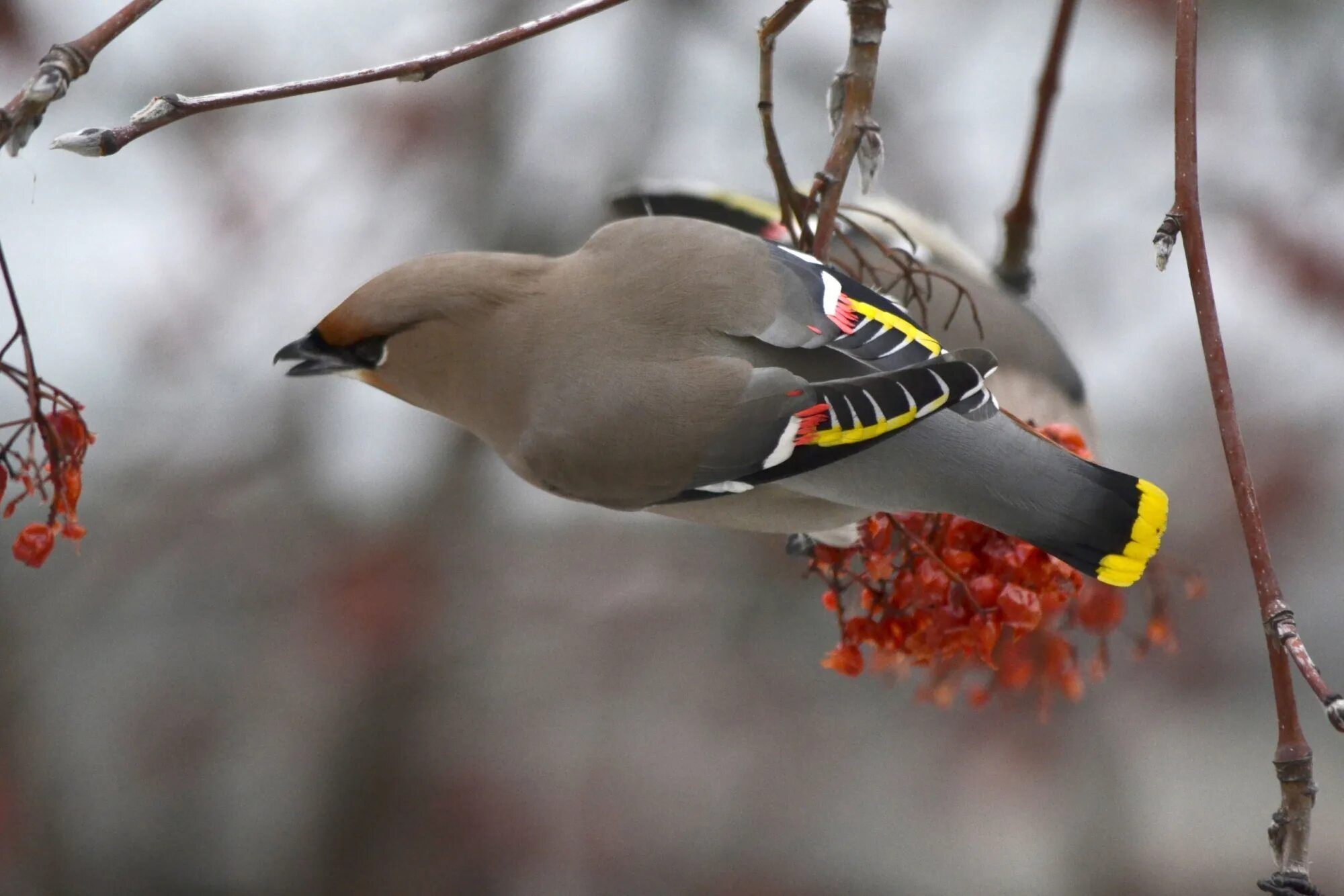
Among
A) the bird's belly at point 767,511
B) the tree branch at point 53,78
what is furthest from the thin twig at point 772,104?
the tree branch at point 53,78

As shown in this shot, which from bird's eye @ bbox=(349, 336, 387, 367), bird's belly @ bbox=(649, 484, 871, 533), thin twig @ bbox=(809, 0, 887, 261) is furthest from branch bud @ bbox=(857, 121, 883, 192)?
bird's eye @ bbox=(349, 336, 387, 367)

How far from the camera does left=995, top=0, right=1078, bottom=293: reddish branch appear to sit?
2.17 meters

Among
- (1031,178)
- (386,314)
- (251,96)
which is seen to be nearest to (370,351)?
(386,314)

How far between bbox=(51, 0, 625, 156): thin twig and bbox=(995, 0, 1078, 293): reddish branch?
108cm

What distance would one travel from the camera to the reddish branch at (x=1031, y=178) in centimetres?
217

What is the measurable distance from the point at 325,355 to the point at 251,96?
1.69 feet

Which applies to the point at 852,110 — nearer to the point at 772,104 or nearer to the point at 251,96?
the point at 772,104

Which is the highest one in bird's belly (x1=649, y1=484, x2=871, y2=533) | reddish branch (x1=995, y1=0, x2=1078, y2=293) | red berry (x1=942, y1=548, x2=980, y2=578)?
reddish branch (x1=995, y1=0, x2=1078, y2=293)

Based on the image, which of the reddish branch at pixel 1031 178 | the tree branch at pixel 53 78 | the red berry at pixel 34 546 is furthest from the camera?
the reddish branch at pixel 1031 178

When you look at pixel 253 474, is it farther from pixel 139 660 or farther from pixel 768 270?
pixel 768 270

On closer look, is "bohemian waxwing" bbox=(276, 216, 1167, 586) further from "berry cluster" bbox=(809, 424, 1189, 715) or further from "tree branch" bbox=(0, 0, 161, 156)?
"tree branch" bbox=(0, 0, 161, 156)

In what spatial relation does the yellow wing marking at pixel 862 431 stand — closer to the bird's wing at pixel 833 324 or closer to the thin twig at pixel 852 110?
the bird's wing at pixel 833 324

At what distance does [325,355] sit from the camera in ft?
5.46

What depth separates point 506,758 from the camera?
432cm
